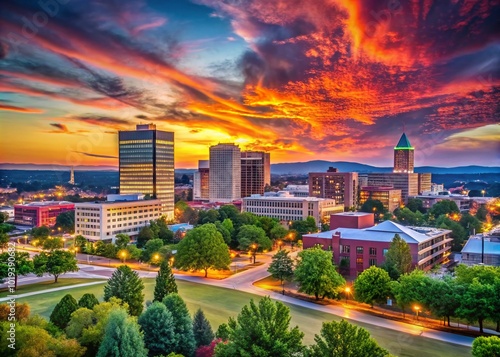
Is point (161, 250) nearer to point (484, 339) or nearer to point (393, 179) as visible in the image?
point (484, 339)

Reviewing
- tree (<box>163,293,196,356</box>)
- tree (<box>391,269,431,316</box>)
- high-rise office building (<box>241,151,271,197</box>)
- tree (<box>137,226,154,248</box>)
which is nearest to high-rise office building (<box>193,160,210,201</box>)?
high-rise office building (<box>241,151,271,197</box>)

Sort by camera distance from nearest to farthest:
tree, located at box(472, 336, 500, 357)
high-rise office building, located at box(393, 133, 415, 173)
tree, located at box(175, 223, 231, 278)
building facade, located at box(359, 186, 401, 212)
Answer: tree, located at box(472, 336, 500, 357) → tree, located at box(175, 223, 231, 278) → building facade, located at box(359, 186, 401, 212) → high-rise office building, located at box(393, 133, 415, 173)

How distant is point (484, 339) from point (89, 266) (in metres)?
51.0

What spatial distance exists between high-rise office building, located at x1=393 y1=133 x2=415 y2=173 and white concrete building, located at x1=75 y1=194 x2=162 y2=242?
127756mm

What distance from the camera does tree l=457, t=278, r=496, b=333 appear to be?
3138cm

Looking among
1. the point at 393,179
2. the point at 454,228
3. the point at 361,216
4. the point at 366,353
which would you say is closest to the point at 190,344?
the point at 366,353

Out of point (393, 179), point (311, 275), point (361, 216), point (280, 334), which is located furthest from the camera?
point (393, 179)

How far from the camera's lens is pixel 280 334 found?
2188cm

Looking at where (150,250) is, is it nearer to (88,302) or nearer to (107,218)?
(107,218)

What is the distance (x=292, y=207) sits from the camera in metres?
99.9

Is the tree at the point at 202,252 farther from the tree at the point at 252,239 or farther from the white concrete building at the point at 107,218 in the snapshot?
the white concrete building at the point at 107,218

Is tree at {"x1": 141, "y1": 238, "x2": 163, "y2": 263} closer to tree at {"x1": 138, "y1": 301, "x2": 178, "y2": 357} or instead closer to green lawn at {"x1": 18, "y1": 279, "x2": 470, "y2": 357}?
green lawn at {"x1": 18, "y1": 279, "x2": 470, "y2": 357}

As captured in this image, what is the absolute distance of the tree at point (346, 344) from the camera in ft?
62.8

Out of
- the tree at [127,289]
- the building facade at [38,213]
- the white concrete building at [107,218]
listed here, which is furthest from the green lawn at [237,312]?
the building facade at [38,213]
